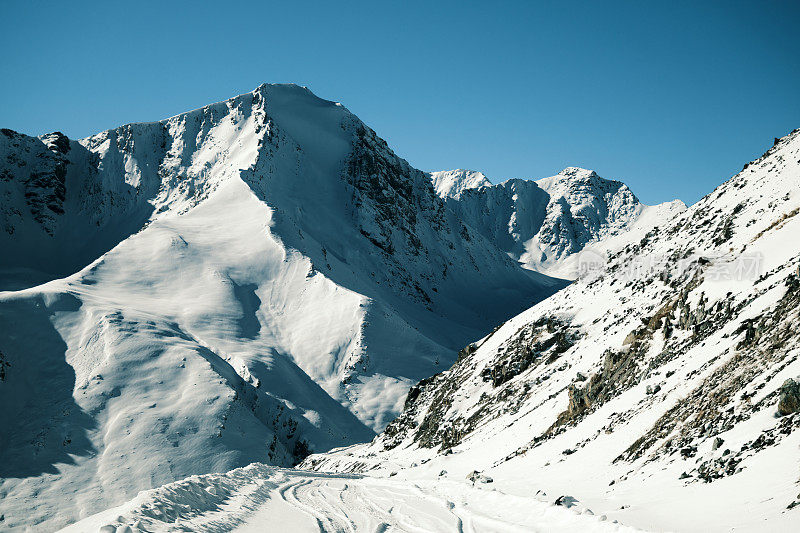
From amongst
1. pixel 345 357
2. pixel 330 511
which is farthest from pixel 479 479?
pixel 345 357

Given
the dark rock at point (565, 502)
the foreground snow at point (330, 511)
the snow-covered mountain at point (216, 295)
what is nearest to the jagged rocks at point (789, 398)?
the foreground snow at point (330, 511)

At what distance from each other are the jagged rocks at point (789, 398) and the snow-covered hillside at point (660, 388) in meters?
0.03

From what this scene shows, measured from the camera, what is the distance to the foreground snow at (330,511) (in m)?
10.1

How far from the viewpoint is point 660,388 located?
18.7 meters

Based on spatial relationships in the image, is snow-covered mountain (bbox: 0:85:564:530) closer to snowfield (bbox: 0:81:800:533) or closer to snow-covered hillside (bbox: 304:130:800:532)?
snowfield (bbox: 0:81:800:533)

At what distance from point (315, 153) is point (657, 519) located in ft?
487

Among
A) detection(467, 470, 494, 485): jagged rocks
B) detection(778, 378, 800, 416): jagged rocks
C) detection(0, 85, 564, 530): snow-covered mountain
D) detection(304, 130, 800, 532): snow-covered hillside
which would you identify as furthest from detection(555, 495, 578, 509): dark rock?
detection(0, 85, 564, 530): snow-covered mountain

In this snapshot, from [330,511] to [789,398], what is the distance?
1152cm

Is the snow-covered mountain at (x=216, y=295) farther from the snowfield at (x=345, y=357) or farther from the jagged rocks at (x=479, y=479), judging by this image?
A: the jagged rocks at (x=479, y=479)

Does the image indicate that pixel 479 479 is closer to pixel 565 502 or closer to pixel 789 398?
pixel 565 502

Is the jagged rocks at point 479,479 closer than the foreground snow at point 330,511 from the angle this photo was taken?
No

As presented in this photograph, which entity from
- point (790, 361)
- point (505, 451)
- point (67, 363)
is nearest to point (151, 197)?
point (67, 363)

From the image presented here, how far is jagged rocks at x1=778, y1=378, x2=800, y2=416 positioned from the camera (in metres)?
11.1

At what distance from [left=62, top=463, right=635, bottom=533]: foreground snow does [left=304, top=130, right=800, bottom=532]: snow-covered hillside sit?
1577 mm
